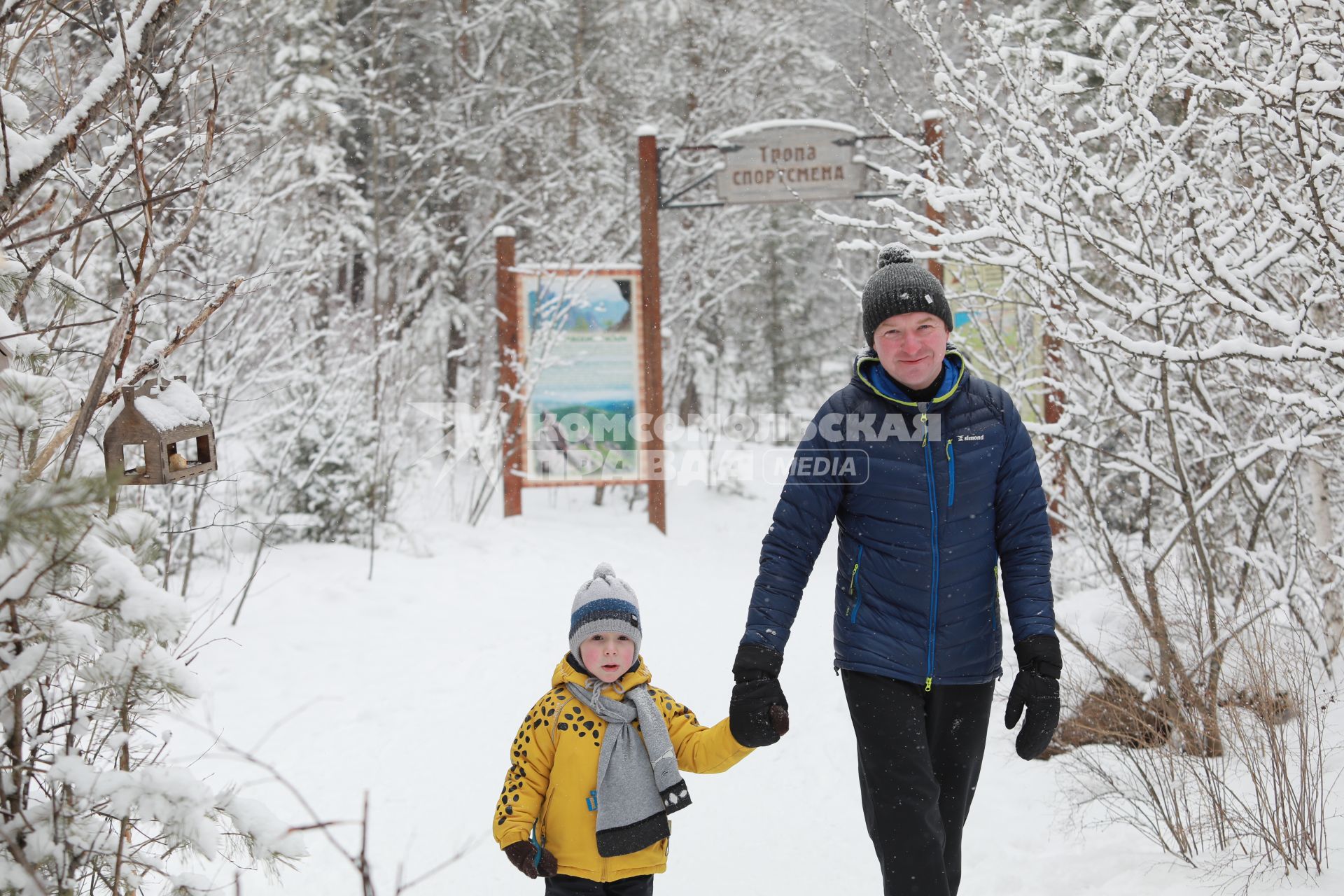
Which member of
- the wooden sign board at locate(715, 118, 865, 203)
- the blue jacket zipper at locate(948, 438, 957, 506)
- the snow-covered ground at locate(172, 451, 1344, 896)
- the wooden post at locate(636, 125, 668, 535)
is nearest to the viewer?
the blue jacket zipper at locate(948, 438, 957, 506)

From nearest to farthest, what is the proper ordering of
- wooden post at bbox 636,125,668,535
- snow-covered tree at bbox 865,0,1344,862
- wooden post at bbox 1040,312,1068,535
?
1. snow-covered tree at bbox 865,0,1344,862
2. wooden post at bbox 1040,312,1068,535
3. wooden post at bbox 636,125,668,535

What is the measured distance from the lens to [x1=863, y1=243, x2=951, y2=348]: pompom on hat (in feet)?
8.80

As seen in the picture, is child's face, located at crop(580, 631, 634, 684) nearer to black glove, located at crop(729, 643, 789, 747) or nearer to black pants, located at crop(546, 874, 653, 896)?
black glove, located at crop(729, 643, 789, 747)

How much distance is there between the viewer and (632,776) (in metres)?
2.59

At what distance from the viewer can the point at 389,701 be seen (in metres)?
5.32

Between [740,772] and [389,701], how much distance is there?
1.82m

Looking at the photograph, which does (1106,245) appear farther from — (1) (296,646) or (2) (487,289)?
(2) (487,289)

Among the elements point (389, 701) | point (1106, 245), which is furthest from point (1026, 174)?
point (389, 701)

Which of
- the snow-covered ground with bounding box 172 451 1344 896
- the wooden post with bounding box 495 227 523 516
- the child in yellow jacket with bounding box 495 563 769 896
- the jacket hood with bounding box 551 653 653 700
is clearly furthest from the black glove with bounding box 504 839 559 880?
the wooden post with bounding box 495 227 523 516

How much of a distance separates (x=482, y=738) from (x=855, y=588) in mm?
3001

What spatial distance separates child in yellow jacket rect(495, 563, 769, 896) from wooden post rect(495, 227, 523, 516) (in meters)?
7.85

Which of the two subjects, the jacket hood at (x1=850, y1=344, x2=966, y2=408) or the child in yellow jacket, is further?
the jacket hood at (x1=850, y1=344, x2=966, y2=408)

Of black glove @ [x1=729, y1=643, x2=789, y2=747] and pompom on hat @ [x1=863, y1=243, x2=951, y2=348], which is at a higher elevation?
pompom on hat @ [x1=863, y1=243, x2=951, y2=348]

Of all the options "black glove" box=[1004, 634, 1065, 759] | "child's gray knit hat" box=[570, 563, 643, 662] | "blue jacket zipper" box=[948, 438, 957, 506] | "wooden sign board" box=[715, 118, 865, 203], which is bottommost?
"black glove" box=[1004, 634, 1065, 759]
